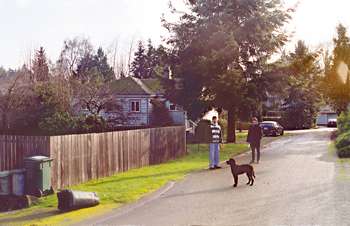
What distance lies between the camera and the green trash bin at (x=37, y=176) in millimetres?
14788

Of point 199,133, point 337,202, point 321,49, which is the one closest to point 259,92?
point 199,133

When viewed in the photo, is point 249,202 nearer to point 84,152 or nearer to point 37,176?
point 37,176

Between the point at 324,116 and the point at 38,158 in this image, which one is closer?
the point at 38,158

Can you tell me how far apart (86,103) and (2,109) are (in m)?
11.7

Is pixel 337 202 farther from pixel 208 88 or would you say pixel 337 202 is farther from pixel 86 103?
pixel 86 103

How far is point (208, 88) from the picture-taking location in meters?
35.2

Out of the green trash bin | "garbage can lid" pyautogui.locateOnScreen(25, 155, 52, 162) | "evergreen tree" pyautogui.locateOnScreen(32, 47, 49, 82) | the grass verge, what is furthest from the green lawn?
"evergreen tree" pyautogui.locateOnScreen(32, 47, 49, 82)

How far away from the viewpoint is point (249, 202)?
1276 centimetres

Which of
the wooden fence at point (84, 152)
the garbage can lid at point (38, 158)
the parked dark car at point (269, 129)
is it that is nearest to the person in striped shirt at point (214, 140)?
the wooden fence at point (84, 152)

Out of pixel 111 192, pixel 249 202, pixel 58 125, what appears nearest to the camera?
pixel 249 202

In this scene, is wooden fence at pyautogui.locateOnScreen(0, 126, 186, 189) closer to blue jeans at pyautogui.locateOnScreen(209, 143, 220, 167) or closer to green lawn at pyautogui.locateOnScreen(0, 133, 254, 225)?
green lawn at pyautogui.locateOnScreen(0, 133, 254, 225)

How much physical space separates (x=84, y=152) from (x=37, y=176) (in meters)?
2.88

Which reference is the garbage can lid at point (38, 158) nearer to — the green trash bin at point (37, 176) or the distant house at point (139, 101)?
the green trash bin at point (37, 176)

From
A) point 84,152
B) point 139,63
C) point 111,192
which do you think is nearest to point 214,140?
point 84,152
